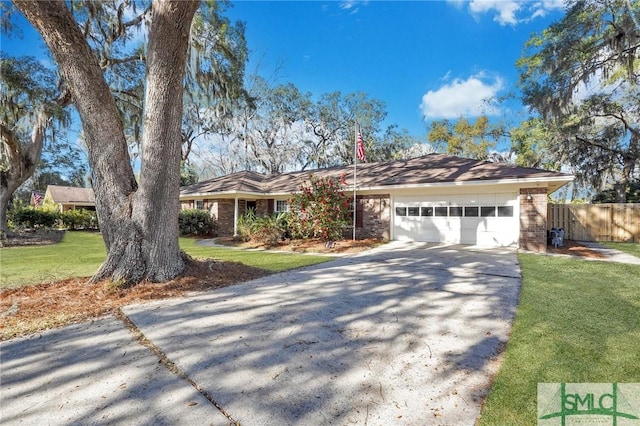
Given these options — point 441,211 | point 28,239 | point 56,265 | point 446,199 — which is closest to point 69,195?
point 28,239

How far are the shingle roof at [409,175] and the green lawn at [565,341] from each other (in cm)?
538

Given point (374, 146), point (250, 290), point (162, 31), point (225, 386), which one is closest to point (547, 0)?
point (162, 31)

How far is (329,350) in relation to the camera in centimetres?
302

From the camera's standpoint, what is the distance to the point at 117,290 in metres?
4.76

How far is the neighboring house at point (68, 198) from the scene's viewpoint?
2900 cm

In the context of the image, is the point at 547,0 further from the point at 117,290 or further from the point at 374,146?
the point at 374,146

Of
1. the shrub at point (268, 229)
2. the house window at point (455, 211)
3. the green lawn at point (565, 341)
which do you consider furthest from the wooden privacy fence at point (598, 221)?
the shrub at point (268, 229)

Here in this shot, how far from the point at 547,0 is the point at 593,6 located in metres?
1.43

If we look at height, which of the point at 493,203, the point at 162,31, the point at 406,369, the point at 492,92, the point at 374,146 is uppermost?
the point at 492,92

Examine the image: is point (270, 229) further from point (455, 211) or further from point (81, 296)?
point (81, 296)

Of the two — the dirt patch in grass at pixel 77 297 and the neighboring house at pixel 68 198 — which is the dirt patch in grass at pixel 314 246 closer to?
the dirt patch in grass at pixel 77 297

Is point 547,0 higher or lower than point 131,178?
higher

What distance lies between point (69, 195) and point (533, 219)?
123 ft

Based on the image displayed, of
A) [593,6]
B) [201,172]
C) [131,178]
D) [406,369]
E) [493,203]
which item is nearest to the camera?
[406,369]
